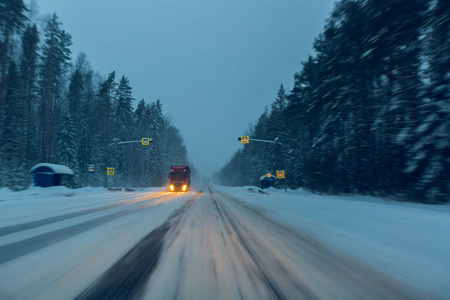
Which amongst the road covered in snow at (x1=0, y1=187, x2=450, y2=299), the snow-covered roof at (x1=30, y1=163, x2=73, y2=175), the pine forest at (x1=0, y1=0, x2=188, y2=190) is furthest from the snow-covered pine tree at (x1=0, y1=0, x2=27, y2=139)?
the road covered in snow at (x1=0, y1=187, x2=450, y2=299)

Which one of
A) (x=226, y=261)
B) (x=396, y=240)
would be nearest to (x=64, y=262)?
(x=226, y=261)

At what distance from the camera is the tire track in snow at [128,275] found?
242cm

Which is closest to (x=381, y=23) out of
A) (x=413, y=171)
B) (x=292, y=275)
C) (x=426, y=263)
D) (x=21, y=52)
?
(x=413, y=171)

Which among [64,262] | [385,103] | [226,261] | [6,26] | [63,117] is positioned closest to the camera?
[64,262]

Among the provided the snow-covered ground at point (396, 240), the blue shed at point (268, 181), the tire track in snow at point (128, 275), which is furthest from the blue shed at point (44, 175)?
the blue shed at point (268, 181)


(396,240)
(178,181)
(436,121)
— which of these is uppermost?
(436,121)

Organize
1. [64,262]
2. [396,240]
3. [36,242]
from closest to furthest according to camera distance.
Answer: [64,262]
[36,242]
[396,240]

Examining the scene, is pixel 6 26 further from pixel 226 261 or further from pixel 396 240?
pixel 396 240

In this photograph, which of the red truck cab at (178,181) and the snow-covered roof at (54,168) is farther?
the red truck cab at (178,181)

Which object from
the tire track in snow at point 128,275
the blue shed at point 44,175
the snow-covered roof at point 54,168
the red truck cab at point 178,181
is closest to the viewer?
the tire track in snow at point 128,275

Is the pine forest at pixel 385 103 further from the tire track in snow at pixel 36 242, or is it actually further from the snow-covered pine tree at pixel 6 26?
the snow-covered pine tree at pixel 6 26

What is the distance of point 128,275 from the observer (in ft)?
9.55

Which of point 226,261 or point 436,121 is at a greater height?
point 436,121

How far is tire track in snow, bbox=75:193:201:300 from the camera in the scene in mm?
2416
